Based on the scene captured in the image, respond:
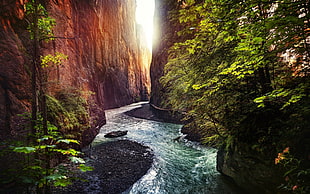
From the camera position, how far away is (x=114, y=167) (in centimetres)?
705

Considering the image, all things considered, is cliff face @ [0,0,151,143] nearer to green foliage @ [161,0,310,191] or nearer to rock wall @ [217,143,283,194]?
green foliage @ [161,0,310,191]

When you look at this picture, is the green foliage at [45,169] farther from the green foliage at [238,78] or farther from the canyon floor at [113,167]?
the green foliage at [238,78]

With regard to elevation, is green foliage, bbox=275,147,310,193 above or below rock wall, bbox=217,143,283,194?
above

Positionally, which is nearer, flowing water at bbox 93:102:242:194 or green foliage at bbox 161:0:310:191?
green foliage at bbox 161:0:310:191

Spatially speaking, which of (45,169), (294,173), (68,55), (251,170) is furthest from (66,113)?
(294,173)

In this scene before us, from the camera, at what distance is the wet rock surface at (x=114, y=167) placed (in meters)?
5.44

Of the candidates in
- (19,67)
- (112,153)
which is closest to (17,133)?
(19,67)

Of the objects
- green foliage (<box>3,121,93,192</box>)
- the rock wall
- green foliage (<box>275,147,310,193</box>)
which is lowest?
the rock wall

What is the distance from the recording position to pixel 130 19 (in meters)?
44.0

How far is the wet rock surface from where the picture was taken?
5.44 metres

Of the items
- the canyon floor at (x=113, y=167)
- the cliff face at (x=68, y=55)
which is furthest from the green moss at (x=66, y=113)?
the canyon floor at (x=113, y=167)

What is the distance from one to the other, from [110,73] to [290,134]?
3160 centimetres

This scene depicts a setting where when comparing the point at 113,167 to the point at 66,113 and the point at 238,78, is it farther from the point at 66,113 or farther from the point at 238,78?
the point at 238,78

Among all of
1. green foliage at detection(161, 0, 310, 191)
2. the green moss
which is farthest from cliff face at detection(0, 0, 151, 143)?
green foliage at detection(161, 0, 310, 191)
